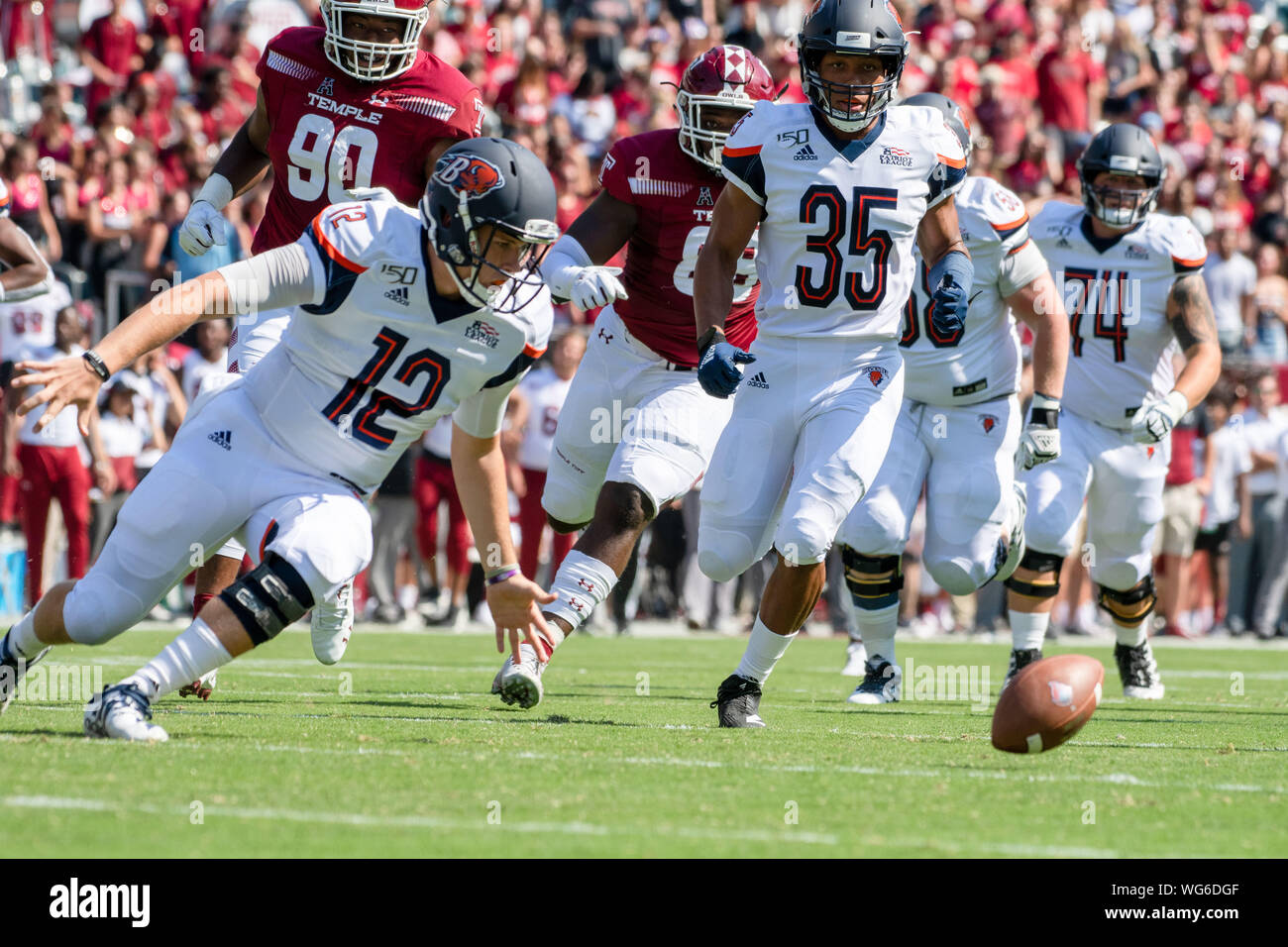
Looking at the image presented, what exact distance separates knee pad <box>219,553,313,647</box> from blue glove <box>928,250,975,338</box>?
7.99ft

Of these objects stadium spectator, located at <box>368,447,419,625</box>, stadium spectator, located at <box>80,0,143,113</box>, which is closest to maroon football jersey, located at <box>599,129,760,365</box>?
stadium spectator, located at <box>368,447,419,625</box>

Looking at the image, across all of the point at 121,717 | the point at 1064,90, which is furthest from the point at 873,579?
the point at 1064,90

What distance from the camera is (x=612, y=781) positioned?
14.1 ft

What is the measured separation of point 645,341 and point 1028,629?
227 cm

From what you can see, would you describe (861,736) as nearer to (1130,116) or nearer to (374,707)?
(374,707)

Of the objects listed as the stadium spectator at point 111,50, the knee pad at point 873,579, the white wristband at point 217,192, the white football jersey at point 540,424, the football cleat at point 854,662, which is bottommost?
the football cleat at point 854,662

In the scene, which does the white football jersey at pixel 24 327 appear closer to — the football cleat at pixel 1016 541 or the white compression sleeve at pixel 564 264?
the white compression sleeve at pixel 564 264

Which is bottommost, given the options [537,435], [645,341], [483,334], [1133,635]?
[537,435]

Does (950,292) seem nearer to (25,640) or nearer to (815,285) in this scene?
(815,285)

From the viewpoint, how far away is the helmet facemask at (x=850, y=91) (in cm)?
561

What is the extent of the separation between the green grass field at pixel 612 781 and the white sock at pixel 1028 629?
523 millimetres

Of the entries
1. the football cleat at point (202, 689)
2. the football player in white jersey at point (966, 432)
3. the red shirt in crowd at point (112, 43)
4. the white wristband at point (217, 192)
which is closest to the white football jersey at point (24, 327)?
the red shirt in crowd at point (112, 43)

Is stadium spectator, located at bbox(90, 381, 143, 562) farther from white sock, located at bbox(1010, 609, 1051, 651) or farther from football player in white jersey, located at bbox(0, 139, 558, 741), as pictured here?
football player in white jersey, located at bbox(0, 139, 558, 741)

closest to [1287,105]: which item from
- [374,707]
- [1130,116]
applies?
[1130,116]
